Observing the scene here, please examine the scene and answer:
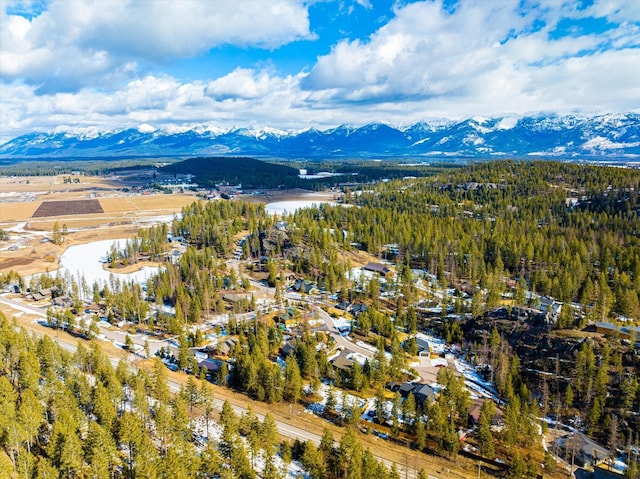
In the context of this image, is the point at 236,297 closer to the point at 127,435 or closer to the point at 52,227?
the point at 127,435

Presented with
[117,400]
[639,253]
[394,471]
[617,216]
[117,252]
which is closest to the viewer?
[394,471]

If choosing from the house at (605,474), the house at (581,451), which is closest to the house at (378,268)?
the house at (581,451)

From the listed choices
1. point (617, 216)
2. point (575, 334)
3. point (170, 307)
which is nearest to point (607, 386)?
point (575, 334)

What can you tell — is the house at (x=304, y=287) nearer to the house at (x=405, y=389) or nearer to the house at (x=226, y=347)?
the house at (x=226, y=347)

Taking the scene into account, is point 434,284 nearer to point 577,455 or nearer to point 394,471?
point 577,455

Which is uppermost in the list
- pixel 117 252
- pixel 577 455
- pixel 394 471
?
pixel 117 252

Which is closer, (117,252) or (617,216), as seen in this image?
(117,252)
